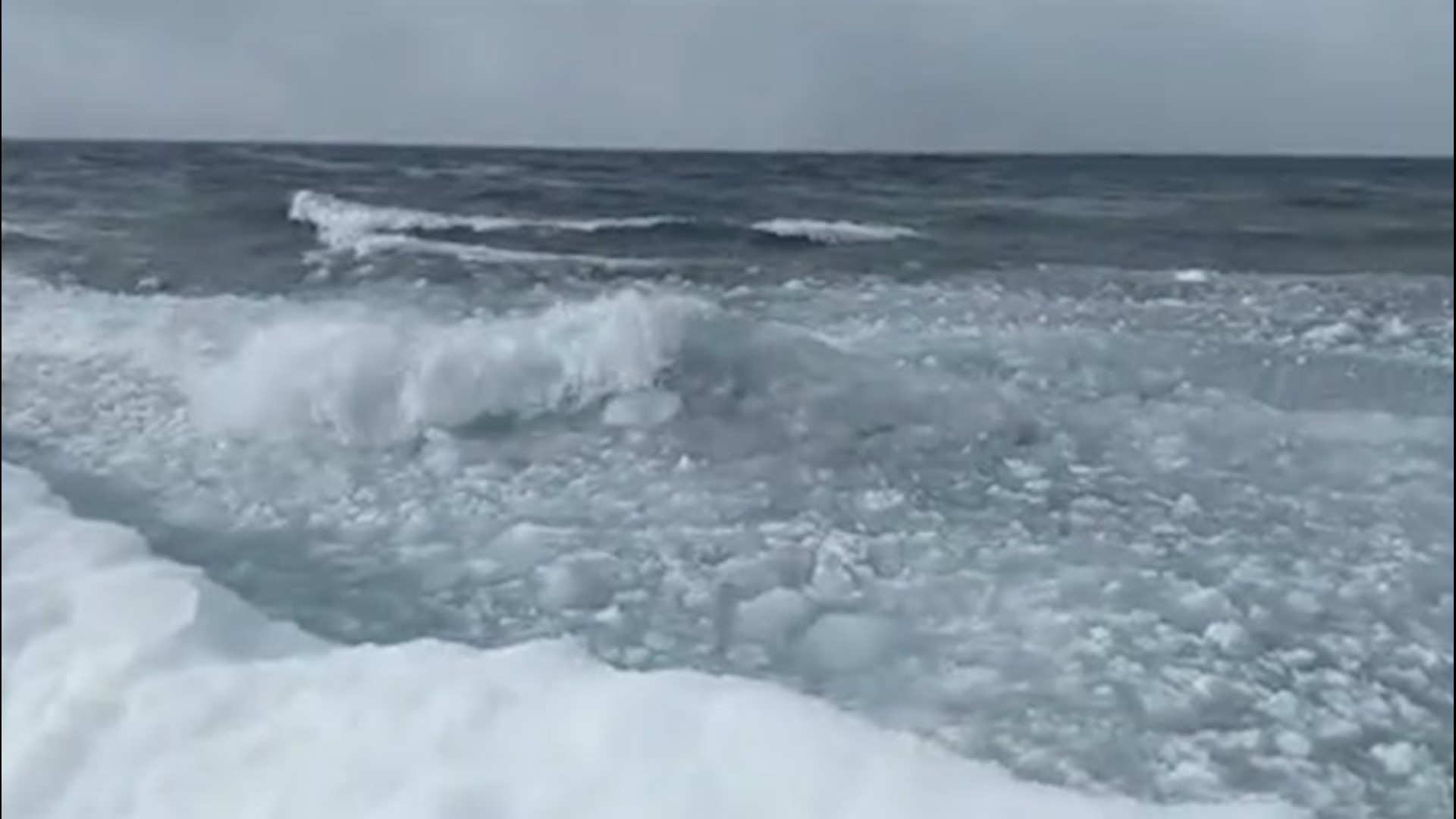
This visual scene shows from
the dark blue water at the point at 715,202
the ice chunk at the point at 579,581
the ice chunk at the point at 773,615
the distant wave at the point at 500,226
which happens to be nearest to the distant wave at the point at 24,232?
the dark blue water at the point at 715,202

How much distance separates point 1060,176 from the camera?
1.51 metres

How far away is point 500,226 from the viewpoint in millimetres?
1561

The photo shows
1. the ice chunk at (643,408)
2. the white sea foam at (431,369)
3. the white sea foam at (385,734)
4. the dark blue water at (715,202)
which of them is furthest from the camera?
the ice chunk at (643,408)

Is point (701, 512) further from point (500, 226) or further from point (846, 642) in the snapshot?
point (500, 226)

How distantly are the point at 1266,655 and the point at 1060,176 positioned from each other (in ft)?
1.52

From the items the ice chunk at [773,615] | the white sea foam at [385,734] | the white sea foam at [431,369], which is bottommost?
the white sea foam at [385,734]

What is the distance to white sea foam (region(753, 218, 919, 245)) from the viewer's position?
153 cm

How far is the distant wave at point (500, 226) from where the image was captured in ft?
5.02

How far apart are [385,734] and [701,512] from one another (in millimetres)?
512

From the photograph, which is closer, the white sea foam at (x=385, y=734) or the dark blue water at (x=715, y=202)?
the white sea foam at (x=385, y=734)

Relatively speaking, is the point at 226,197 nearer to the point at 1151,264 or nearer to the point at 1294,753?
the point at 1151,264

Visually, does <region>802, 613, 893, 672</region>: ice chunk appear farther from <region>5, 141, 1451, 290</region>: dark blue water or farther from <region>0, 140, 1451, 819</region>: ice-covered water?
<region>5, 141, 1451, 290</region>: dark blue water

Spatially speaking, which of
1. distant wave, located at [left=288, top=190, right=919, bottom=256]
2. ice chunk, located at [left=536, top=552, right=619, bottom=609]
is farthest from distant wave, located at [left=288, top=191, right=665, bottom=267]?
ice chunk, located at [left=536, top=552, right=619, bottom=609]

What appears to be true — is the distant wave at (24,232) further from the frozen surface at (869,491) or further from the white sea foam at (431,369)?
the white sea foam at (431,369)
